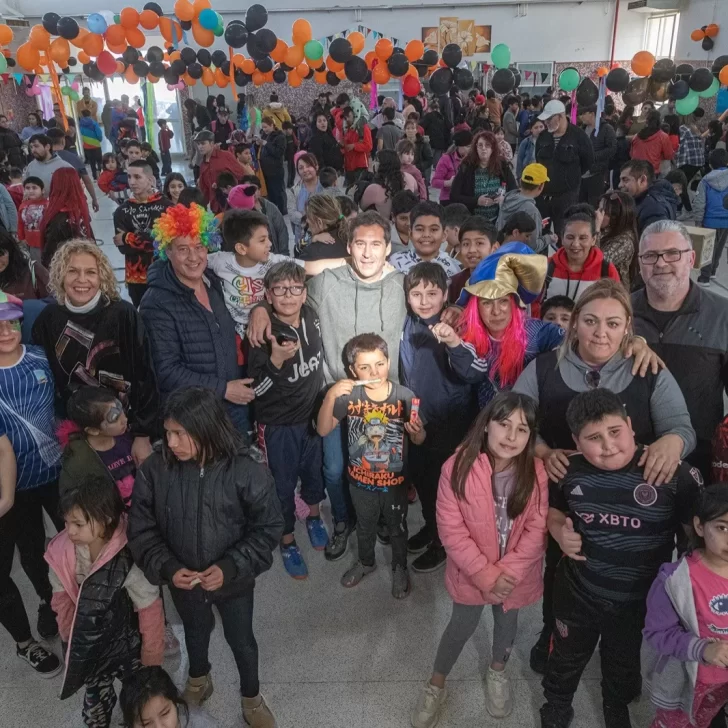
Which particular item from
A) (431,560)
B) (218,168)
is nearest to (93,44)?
(218,168)

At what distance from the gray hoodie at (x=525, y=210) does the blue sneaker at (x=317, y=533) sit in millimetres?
2429

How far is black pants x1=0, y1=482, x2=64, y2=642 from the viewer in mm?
2387

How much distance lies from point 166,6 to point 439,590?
18.4 m

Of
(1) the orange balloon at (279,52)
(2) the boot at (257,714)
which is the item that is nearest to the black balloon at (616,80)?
(1) the orange balloon at (279,52)

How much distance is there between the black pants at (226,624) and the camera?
2119 millimetres

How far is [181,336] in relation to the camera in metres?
2.70

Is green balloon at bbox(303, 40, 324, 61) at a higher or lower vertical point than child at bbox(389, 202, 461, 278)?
higher

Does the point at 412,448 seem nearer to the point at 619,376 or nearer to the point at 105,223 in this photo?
the point at 619,376

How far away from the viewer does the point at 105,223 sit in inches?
408

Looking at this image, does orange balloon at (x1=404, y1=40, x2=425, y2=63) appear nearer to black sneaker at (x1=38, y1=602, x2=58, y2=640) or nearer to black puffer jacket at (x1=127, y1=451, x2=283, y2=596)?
black puffer jacket at (x1=127, y1=451, x2=283, y2=596)

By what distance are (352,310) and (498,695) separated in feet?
5.46

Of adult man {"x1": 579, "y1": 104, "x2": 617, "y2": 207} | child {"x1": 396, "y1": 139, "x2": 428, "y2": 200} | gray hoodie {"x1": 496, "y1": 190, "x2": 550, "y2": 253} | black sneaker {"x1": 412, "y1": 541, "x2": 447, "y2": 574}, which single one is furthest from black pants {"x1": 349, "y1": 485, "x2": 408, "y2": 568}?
adult man {"x1": 579, "y1": 104, "x2": 617, "y2": 207}


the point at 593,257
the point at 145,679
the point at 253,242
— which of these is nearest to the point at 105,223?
the point at 253,242

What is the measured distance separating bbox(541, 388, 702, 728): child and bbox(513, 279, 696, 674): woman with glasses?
0.34 ft
